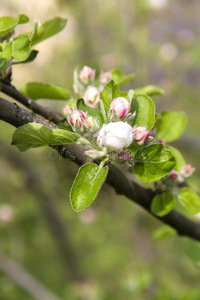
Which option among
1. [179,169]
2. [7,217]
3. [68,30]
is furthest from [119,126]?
[68,30]

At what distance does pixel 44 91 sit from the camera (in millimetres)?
570

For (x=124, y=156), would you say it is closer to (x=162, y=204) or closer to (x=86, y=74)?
(x=162, y=204)

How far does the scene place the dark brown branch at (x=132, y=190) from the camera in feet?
1.42

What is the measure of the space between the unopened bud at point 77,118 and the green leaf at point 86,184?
0.18ft

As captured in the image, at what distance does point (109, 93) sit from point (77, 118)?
6 centimetres

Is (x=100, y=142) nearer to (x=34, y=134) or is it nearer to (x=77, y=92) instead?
(x=34, y=134)

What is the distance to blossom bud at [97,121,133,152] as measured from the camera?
1.20 feet

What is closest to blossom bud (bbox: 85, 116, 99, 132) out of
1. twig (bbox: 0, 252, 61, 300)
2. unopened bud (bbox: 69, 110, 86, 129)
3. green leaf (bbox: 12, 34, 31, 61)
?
unopened bud (bbox: 69, 110, 86, 129)

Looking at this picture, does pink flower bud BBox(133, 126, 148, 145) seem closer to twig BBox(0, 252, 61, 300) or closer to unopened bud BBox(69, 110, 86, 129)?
unopened bud BBox(69, 110, 86, 129)

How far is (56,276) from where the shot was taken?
10.3ft

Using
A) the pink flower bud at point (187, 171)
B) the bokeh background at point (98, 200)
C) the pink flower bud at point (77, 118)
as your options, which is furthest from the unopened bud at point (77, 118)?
the bokeh background at point (98, 200)

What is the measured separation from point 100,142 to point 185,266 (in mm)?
2855

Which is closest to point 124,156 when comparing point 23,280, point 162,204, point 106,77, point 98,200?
point 162,204

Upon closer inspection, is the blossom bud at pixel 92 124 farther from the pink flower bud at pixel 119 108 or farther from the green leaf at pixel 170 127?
the green leaf at pixel 170 127
